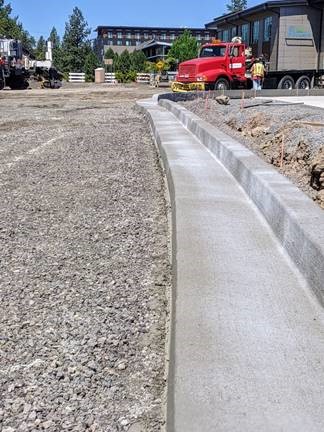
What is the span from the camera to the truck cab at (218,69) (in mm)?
28141

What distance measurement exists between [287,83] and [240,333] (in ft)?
99.7

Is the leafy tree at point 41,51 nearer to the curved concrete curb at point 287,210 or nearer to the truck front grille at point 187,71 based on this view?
the truck front grille at point 187,71

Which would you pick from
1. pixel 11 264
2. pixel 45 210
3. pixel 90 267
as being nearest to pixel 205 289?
pixel 90 267

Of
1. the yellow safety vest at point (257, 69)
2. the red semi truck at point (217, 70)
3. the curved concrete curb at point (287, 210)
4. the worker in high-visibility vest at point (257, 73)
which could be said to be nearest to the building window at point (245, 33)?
the worker in high-visibility vest at point (257, 73)

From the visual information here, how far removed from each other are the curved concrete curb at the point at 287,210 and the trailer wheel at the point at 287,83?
24.5m

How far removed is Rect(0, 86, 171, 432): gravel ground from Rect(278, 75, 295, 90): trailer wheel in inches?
940

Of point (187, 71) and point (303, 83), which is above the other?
point (187, 71)

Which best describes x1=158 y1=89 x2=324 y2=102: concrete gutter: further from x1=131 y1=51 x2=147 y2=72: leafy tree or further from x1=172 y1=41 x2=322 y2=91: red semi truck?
x1=131 y1=51 x2=147 y2=72: leafy tree

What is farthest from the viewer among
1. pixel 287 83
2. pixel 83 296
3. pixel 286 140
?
pixel 287 83

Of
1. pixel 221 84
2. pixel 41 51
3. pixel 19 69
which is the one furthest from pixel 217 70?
pixel 41 51

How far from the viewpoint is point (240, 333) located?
3572mm

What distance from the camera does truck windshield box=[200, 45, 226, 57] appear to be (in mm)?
29194

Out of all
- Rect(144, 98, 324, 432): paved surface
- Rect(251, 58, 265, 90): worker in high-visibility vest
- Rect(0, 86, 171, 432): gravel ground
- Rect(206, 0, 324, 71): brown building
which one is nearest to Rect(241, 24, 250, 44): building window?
Rect(206, 0, 324, 71): brown building

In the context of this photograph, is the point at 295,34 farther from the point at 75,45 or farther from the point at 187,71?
the point at 75,45
